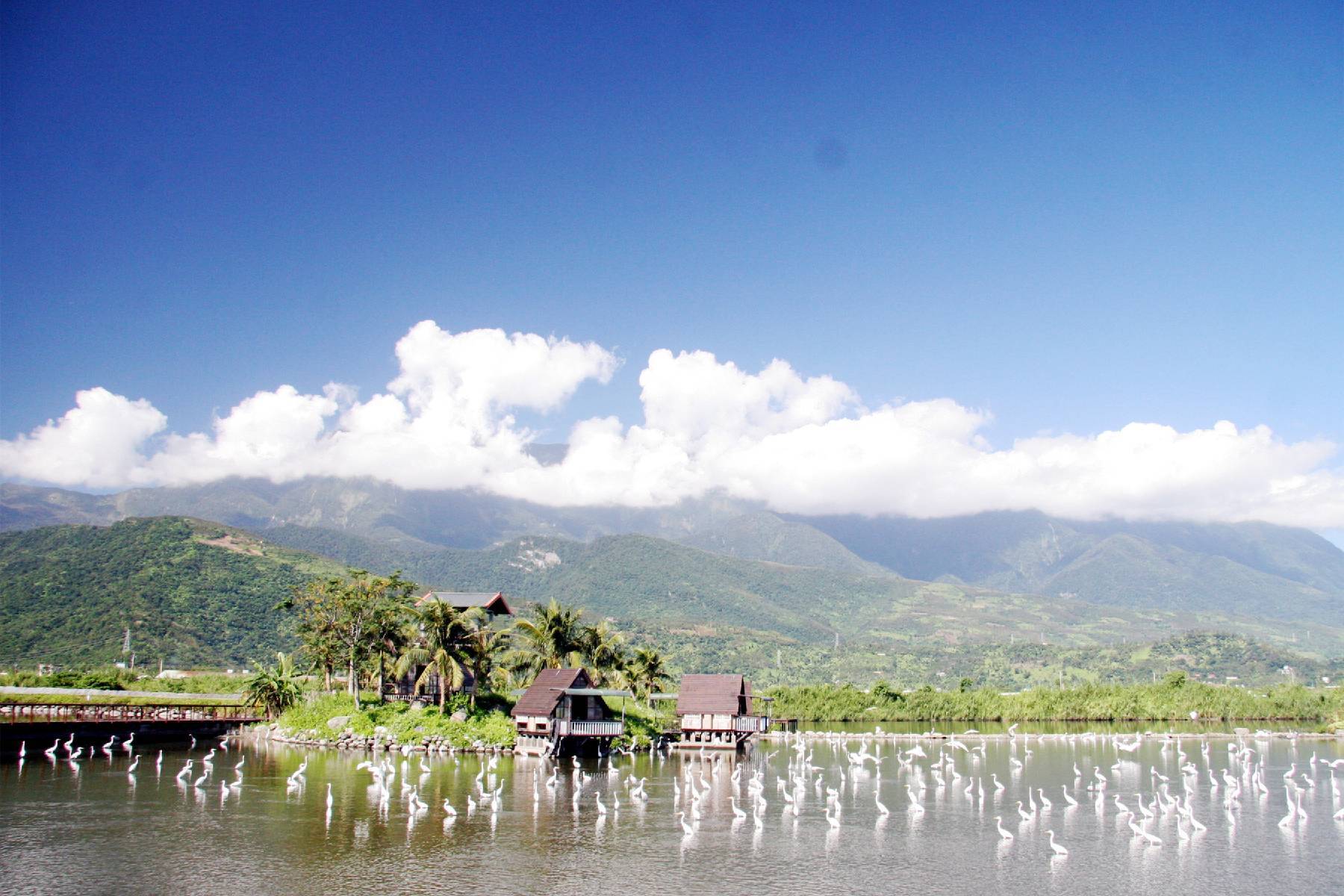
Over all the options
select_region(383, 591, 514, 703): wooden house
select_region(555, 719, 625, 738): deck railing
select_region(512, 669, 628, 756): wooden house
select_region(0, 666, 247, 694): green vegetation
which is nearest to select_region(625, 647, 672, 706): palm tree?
select_region(383, 591, 514, 703): wooden house

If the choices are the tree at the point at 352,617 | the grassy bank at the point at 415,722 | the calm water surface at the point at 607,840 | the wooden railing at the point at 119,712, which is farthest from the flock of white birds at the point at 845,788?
the tree at the point at 352,617

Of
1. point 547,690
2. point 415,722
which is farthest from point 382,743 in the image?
point 547,690

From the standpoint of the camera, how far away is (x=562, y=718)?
59.2 meters

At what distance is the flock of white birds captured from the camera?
37.4 metres

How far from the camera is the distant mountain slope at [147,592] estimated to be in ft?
352

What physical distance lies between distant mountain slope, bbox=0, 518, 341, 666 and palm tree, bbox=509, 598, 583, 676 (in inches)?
2301

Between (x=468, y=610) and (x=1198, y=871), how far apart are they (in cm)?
4688

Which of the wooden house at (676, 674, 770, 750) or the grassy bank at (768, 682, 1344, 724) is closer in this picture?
the wooden house at (676, 674, 770, 750)

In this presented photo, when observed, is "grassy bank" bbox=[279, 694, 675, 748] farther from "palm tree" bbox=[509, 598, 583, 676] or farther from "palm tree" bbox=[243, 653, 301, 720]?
"palm tree" bbox=[509, 598, 583, 676]

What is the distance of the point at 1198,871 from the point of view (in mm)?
29797

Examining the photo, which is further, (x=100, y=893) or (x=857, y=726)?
(x=857, y=726)

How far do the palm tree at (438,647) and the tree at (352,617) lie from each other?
192cm

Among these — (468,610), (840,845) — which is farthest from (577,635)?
(840,845)

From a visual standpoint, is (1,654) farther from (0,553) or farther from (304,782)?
(304,782)
